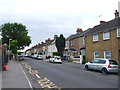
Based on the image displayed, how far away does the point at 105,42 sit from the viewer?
23.1 metres

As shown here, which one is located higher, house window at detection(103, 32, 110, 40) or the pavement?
house window at detection(103, 32, 110, 40)

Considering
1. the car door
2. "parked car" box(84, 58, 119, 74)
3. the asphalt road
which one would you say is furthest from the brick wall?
the asphalt road

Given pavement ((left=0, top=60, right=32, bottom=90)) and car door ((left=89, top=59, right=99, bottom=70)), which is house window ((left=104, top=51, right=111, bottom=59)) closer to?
car door ((left=89, top=59, right=99, bottom=70))

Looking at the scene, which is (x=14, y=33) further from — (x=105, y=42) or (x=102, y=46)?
(x=105, y=42)

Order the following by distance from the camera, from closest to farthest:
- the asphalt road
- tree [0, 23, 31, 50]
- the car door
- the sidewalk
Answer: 1. the sidewalk
2. the asphalt road
3. the car door
4. tree [0, 23, 31, 50]

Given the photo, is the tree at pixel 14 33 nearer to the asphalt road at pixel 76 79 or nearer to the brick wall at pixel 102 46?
the brick wall at pixel 102 46

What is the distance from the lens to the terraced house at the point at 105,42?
20.9m

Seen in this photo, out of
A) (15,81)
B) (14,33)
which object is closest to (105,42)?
(15,81)

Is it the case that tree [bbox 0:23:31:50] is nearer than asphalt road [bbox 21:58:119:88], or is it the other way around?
asphalt road [bbox 21:58:119:88]

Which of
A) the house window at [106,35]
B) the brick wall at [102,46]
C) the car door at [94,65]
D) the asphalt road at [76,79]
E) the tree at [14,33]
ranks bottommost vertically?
the asphalt road at [76,79]

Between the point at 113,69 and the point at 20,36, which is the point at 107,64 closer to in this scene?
the point at 113,69

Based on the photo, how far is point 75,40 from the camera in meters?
39.9

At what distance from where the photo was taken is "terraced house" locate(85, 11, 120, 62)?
824 inches

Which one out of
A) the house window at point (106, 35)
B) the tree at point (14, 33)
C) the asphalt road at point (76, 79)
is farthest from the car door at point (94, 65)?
the tree at point (14, 33)
